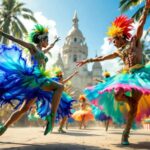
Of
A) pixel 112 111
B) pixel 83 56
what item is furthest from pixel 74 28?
pixel 112 111

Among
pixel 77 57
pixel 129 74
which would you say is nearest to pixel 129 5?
pixel 129 74

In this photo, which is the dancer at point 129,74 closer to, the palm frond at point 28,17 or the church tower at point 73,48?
the palm frond at point 28,17

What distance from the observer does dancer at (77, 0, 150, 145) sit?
16.4 ft

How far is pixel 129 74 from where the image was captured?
5.45 metres

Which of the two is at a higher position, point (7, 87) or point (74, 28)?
point (74, 28)

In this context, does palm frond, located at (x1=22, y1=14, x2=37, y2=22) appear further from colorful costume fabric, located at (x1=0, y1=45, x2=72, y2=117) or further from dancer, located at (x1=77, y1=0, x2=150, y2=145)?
colorful costume fabric, located at (x1=0, y1=45, x2=72, y2=117)

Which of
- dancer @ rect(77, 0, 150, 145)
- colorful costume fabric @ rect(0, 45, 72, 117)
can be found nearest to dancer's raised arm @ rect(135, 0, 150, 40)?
dancer @ rect(77, 0, 150, 145)

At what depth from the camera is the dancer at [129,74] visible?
5.00 metres

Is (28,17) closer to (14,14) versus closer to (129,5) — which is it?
(14,14)

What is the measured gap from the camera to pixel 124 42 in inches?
237

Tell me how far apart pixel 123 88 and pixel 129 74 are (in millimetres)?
659

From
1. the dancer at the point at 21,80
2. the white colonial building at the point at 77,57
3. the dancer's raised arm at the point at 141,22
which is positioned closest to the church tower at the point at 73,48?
the white colonial building at the point at 77,57

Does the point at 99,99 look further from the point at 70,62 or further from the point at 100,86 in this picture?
the point at 70,62

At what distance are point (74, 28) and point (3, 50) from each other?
8690 centimetres
